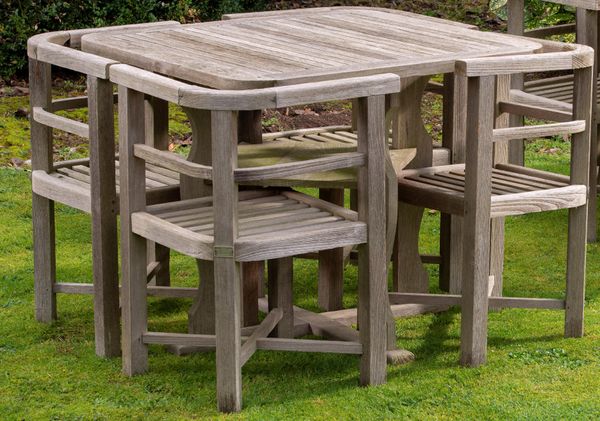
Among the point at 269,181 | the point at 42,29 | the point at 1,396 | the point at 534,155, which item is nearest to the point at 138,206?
the point at 269,181

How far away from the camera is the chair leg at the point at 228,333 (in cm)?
426

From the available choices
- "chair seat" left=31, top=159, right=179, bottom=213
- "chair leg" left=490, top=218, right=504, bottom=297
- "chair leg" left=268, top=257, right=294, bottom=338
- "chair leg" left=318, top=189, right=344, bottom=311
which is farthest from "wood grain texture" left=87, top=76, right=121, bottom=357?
"chair leg" left=490, top=218, right=504, bottom=297

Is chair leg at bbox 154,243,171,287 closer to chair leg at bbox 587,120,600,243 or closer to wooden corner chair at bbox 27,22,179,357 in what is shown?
wooden corner chair at bbox 27,22,179,357

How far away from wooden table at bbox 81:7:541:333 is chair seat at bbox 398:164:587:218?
0.71 feet

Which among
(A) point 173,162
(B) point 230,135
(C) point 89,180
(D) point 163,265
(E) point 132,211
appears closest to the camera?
(B) point 230,135

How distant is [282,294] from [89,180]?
0.92 metres

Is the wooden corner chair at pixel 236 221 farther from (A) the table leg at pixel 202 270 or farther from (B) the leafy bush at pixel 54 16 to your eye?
(B) the leafy bush at pixel 54 16

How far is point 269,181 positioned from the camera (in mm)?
4723

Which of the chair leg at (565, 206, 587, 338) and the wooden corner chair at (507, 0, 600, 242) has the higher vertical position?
the wooden corner chair at (507, 0, 600, 242)

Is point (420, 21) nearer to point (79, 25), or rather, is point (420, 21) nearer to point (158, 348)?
point (158, 348)

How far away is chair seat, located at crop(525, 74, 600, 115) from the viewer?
6.55 m

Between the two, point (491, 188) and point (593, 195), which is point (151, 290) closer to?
point (491, 188)

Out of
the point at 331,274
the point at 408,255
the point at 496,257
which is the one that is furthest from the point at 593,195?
the point at 331,274

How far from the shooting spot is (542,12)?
32.5 ft
